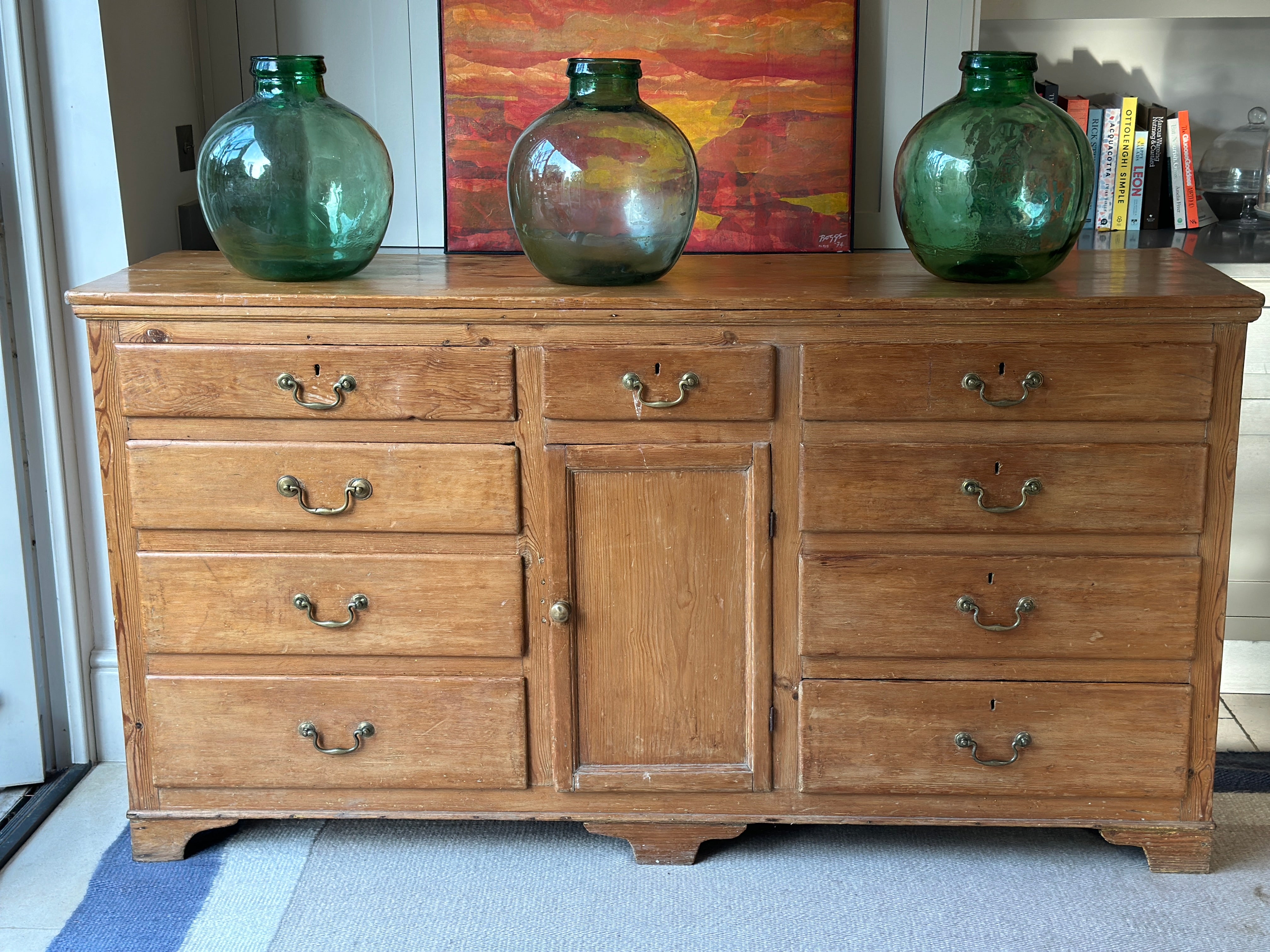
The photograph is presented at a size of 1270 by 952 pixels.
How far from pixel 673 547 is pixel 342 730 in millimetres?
564

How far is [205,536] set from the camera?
5.98 ft

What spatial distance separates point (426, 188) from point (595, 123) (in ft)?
2.01

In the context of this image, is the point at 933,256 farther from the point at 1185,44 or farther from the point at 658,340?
the point at 1185,44

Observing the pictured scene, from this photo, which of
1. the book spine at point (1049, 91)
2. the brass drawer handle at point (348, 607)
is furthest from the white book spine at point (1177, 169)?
the brass drawer handle at point (348, 607)

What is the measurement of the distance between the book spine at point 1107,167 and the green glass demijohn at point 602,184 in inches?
43.6

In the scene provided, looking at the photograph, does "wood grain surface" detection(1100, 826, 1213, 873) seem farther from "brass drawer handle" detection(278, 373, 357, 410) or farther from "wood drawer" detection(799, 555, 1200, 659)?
"brass drawer handle" detection(278, 373, 357, 410)

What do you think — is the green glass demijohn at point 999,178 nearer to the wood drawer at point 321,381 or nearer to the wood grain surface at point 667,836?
the wood drawer at point 321,381

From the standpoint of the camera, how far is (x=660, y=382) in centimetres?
174

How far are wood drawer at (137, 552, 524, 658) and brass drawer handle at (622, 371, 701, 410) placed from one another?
30 centimetres

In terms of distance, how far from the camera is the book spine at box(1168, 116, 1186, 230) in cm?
256

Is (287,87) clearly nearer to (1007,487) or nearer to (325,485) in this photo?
(325,485)

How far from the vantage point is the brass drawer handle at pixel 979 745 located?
5.99 ft

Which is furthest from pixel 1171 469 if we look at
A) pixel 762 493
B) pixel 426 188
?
pixel 426 188

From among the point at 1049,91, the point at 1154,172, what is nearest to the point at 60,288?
the point at 1049,91
